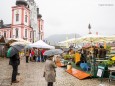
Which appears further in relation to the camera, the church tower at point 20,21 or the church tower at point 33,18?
the church tower at point 33,18

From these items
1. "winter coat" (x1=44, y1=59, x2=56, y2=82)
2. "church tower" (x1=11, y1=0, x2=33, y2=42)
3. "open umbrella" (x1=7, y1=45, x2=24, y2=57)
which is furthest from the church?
"winter coat" (x1=44, y1=59, x2=56, y2=82)

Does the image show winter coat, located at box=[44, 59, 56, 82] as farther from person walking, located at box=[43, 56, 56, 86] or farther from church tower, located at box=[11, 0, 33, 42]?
church tower, located at box=[11, 0, 33, 42]

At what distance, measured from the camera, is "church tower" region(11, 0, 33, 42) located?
58750 mm

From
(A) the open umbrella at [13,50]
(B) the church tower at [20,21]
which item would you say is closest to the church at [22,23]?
(B) the church tower at [20,21]

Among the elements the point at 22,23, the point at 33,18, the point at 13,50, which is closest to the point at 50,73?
the point at 13,50

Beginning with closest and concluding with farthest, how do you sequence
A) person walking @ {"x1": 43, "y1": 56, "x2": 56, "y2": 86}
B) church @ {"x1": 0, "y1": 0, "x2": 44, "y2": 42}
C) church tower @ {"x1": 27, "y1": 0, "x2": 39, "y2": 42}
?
person walking @ {"x1": 43, "y1": 56, "x2": 56, "y2": 86}
church @ {"x1": 0, "y1": 0, "x2": 44, "y2": 42}
church tower @ {"x1": 27, "y1": 0, "x2": 39, "y2": 42}

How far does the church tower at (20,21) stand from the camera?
58750 mm

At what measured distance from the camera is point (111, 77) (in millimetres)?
11664

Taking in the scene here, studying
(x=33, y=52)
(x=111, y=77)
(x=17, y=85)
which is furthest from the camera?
(x=33, y=52)

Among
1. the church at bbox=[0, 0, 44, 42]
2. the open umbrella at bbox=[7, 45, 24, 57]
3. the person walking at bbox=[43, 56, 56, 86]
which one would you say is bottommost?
the person walking at bbox=[43, 56, 56, 86]

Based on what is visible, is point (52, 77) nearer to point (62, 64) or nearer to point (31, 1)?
point (62, 64)

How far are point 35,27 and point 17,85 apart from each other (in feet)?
197

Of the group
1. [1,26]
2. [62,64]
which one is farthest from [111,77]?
[1,26]

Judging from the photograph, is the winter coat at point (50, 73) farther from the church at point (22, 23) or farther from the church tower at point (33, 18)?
the church tower at point (33, 18)
